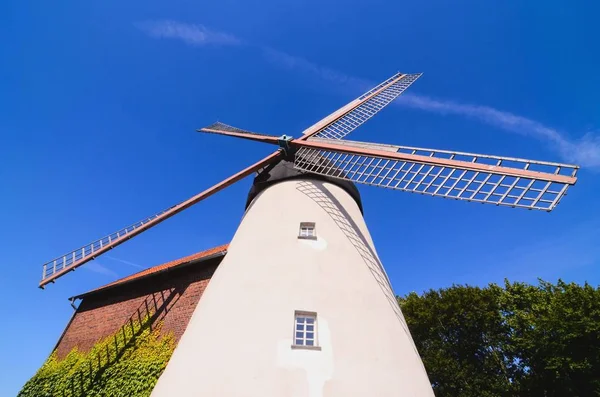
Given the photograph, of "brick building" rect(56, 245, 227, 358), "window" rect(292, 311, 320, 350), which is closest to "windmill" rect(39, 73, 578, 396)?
"window" rect(292, 311, 320, 350)

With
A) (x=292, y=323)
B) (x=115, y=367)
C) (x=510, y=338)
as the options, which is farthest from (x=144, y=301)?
(x=510, y=338)

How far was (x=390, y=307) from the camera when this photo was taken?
7.38 m

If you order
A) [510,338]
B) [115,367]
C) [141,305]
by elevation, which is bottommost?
[115,367]

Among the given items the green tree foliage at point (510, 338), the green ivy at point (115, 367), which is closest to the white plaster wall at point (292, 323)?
the green ivy at point (115, 367)

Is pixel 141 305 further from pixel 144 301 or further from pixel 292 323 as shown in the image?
pixel 292 323

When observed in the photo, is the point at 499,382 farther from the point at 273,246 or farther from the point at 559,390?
the point at 273,246

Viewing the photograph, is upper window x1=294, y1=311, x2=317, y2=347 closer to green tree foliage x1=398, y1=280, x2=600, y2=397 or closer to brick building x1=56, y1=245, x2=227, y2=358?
brick building x1=56, y1=245, x2=227, y2=358

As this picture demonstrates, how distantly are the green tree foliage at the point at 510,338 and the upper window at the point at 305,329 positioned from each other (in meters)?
13.3

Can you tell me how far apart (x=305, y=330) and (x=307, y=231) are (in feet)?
8.62

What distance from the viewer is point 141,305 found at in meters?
12.5

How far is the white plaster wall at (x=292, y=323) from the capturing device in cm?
558

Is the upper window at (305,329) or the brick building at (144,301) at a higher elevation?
the brick building at (144,301)

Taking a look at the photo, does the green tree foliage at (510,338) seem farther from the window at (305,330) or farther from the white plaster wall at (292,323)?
the window at (305,330)

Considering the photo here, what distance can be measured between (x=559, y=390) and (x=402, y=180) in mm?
13807
